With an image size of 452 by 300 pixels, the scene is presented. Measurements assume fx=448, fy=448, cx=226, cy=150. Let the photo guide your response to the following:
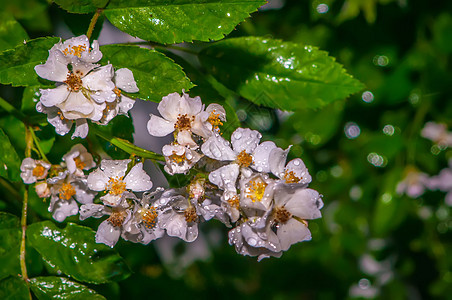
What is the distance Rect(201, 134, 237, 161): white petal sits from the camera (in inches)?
34.7

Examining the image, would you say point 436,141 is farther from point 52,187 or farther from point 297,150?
point 52,187

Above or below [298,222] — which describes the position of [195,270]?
below

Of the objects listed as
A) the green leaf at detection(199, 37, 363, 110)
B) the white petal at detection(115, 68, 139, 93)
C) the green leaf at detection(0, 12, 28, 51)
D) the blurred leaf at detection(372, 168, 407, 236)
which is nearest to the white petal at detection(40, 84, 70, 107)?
the white petal at detection(115, 68, 139, 93)

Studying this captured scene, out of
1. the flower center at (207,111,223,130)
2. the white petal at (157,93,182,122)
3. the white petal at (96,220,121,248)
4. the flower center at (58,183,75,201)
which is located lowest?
the white petal at (96,220,121,248)

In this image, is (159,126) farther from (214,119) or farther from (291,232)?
(291,232)

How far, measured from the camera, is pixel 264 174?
0.91 metres

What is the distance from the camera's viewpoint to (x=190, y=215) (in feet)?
3.04

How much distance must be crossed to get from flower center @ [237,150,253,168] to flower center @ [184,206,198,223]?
5.6 inches

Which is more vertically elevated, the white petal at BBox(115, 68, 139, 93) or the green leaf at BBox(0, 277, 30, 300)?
the white petal at BBox(115, 68, 139, 93)

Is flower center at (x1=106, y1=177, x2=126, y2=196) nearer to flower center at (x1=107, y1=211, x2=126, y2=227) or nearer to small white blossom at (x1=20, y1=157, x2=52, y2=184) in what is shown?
flower center at (x1=107, y1=211, x2=126, y2=227)

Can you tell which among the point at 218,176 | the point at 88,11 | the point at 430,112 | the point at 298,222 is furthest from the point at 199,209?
the point at 430,112

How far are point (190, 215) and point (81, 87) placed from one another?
0.35m

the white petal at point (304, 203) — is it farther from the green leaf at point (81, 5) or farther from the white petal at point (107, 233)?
the green leaf at point (81, 5)

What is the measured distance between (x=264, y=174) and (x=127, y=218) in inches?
11.6
